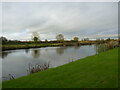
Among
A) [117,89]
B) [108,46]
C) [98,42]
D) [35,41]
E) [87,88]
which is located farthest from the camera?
[35,41]

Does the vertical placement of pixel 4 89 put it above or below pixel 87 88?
below

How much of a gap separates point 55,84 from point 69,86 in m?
0.41

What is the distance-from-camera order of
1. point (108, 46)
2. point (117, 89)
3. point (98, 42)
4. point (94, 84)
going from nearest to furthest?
1. point (117, 89)
2. point (94, 84)
3. point (98, 42)
4. point (108, 46)

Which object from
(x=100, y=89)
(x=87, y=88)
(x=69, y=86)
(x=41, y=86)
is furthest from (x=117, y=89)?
(x=41, y=86)

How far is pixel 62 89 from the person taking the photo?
2318 millimetres

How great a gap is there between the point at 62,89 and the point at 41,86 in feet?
2.05

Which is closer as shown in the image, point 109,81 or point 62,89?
point 62,89

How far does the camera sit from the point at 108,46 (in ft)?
35.6

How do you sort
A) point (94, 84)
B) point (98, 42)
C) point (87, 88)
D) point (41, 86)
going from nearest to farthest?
point (87, 88)
point (94, 84)
point (41, 86)
point (98, 42)

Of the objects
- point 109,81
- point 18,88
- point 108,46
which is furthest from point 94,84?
point 108,46

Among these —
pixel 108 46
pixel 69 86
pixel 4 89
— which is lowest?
pixel 4 89

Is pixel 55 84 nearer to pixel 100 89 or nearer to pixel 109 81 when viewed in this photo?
pixel 100 89

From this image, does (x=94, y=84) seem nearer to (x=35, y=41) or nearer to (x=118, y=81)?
(x=118, y=81)

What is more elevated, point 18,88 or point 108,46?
point 108,46
